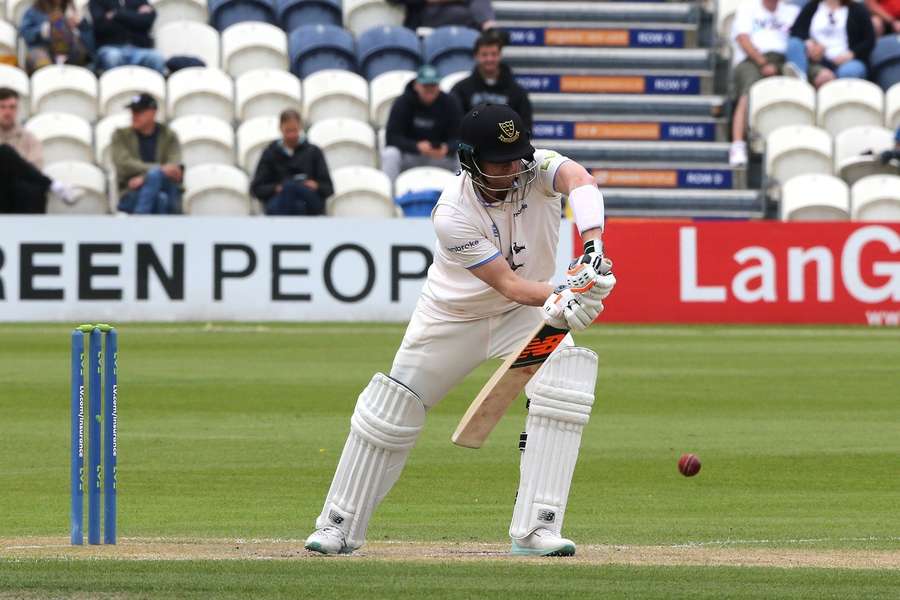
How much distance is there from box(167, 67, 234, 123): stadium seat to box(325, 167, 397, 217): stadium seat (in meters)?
1.85

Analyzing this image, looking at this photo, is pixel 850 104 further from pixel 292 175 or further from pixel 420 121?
pixel 292 175

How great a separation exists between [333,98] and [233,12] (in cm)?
189

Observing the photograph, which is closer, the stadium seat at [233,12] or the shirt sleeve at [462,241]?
the shirt sleeve at [462,241]

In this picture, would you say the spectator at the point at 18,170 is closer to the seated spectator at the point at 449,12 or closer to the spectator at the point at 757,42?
the seated spectator at the point at 449,12

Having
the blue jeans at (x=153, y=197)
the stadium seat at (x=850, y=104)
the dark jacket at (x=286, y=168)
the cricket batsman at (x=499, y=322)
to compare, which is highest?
the stadium seat at (x=850, y=104)

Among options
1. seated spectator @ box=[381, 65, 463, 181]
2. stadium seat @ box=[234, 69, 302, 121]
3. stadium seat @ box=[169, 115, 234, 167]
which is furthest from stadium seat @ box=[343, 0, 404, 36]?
seated spectator @ box=[381, 65, 463, 181]

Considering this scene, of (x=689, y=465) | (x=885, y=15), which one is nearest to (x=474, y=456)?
(x=689, y=465)

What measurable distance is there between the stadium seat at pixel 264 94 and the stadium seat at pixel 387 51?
1106mm

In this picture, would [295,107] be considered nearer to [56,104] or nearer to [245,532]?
[56,104]

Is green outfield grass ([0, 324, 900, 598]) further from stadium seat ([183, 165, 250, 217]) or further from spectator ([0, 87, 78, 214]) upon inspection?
stadium seat ([183, 165, 250, 217])

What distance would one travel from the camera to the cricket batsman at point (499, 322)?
Result: 218 inches

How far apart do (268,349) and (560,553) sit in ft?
26.9

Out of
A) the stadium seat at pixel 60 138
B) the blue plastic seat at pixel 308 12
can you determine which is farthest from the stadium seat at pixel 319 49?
the stadium seat at pixel 60 138

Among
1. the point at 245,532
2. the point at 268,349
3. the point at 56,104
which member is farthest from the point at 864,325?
the point at 245,532
